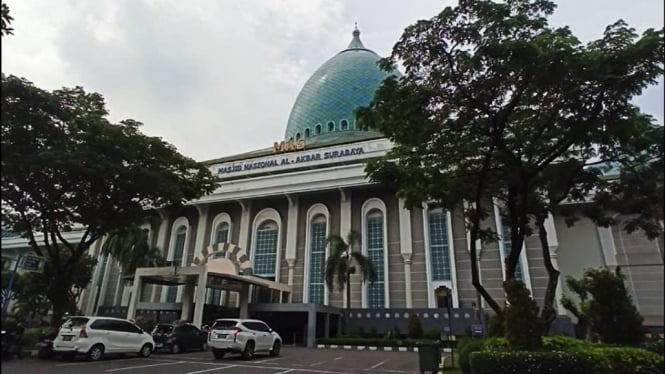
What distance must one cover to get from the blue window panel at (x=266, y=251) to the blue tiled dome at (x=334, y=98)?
11.6 metres

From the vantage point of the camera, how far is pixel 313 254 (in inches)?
1265

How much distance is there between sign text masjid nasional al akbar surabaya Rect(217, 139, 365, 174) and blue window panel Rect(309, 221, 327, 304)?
5907 millimetres

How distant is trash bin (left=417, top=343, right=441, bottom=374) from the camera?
33.4ft

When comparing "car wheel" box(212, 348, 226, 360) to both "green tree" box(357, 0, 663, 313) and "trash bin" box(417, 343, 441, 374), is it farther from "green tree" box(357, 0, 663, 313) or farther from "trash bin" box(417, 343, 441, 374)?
"green tree" box(357, 0, 663, 313)

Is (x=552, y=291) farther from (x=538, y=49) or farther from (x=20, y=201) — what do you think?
(x=20, y=201)

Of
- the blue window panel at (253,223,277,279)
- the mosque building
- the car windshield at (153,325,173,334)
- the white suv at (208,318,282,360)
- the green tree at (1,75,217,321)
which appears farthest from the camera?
the blue window panel at (253,223,277,279)

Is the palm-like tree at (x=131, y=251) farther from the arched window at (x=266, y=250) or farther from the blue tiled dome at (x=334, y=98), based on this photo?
the blue tiled dome at (x=334, y=98)

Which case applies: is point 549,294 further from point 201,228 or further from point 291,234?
point 201,228

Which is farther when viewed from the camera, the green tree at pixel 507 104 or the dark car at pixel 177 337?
the dark car at pixel 177 337

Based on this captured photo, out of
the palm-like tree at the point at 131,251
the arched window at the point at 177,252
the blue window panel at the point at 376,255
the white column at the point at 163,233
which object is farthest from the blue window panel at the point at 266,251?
the white column at the point at 163,233

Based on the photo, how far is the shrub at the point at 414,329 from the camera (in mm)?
Answer: 24391

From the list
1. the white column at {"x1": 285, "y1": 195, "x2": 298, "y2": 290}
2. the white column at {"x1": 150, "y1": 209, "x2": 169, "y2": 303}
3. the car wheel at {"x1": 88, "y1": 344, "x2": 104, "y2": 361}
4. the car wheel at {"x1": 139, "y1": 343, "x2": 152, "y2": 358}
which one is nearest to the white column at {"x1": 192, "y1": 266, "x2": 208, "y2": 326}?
the car wheel at {"x1": 139, "y1": 343, "x2": 152, "y2": 358}

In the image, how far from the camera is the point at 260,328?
15.6 meters

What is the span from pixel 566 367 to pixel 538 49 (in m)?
5.92
